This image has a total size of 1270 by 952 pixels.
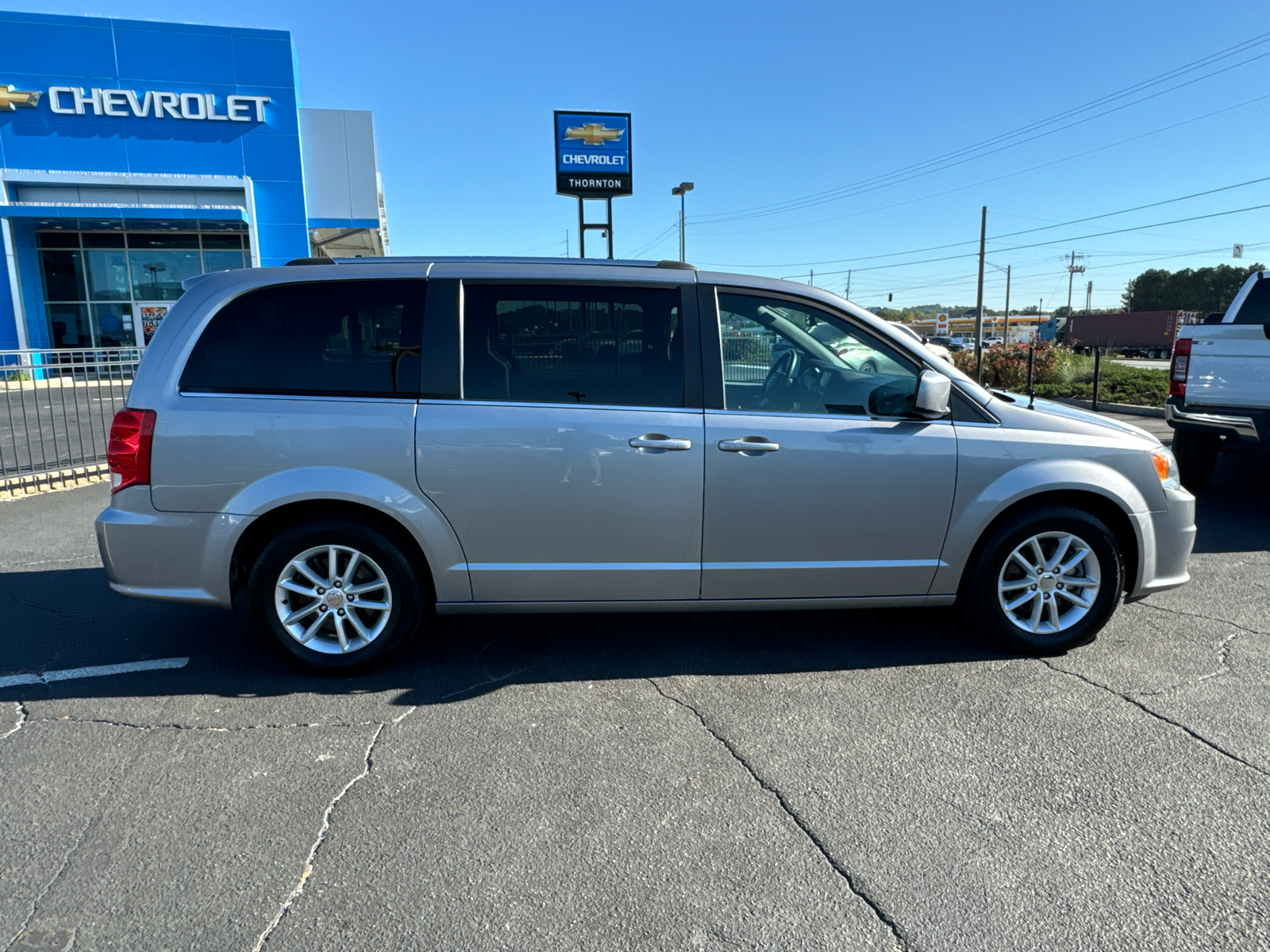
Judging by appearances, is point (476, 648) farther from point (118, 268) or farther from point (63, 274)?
point (63, 274)

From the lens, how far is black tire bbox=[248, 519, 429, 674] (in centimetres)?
375

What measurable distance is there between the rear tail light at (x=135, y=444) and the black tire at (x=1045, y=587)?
3.91m

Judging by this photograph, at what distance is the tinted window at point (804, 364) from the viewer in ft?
12.9

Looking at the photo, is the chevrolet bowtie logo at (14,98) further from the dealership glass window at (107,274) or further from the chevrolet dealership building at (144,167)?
the dealership glass window at (107,274)

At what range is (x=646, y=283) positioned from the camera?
3.92m

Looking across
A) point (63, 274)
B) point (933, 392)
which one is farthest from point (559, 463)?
point (63, 274)

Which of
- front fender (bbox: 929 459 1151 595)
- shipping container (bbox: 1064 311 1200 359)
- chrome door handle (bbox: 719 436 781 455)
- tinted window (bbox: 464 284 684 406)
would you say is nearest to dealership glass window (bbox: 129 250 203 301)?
tinted window (bbox: 464 284 684 406)

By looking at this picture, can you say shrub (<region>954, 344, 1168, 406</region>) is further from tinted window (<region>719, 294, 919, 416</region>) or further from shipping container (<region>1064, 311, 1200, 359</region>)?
shipping container (<region>1064, 311, 1200, 359</region>)

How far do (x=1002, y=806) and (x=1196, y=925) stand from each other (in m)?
0.64

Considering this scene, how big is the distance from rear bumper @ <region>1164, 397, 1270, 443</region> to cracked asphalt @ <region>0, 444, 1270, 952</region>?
3.00m

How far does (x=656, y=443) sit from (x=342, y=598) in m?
1.63

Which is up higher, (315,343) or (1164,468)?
(315,343)

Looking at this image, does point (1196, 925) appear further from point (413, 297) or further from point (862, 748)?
point (413, 297)

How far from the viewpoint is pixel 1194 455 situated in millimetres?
7824
